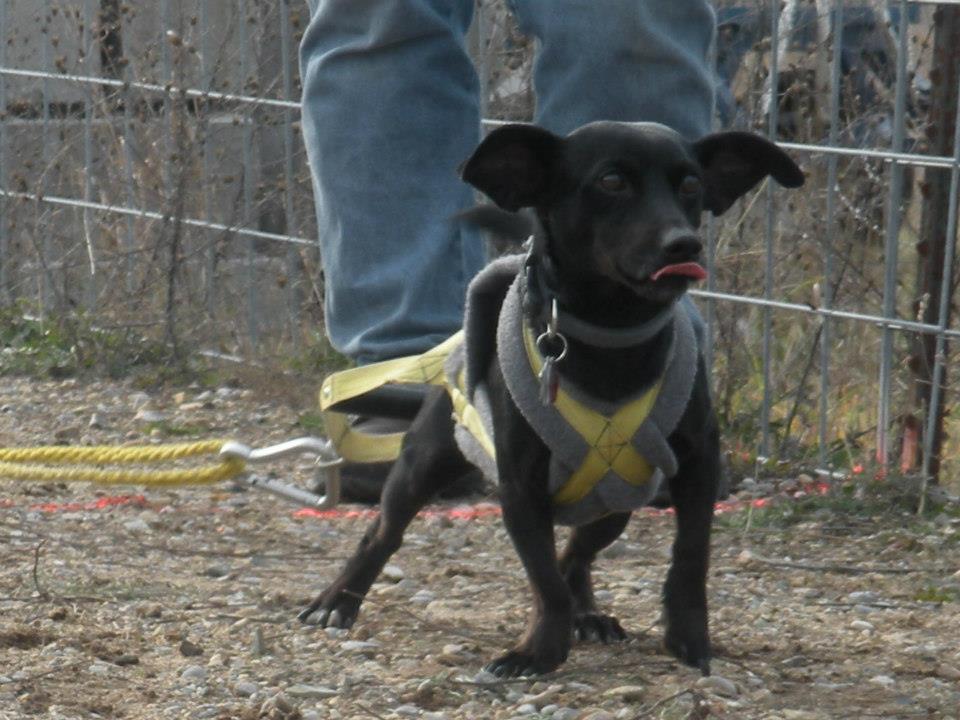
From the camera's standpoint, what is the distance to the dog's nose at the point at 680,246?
7.83 ft

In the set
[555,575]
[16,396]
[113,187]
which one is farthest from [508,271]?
[113,187]

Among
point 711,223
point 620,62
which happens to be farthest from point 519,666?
point 711,223

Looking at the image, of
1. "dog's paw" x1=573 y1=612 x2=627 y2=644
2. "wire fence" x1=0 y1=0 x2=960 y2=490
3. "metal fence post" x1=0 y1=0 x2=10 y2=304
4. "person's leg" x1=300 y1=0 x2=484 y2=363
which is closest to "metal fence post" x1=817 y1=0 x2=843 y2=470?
"wire fence" x1=0 y1=0 x2=960 y2=490

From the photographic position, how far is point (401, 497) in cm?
291

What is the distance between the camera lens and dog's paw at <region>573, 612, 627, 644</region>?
110 inches

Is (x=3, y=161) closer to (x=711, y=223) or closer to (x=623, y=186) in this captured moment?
(x=711, y=223)

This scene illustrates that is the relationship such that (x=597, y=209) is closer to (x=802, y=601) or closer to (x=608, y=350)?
(x=608, y=350)

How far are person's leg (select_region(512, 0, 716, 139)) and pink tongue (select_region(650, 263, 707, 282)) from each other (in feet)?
3.27

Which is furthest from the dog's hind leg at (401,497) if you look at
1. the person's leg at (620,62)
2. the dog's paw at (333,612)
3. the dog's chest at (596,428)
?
the person's leg at (620,62)

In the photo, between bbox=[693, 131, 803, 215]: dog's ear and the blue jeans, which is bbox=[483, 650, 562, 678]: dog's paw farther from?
the blue jeans

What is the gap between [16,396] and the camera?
5125 mm

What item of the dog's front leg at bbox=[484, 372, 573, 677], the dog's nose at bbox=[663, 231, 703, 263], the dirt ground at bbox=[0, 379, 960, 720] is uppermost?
the dog's nose at bbox=[663, 231, 703, 263]

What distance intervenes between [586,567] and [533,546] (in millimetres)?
329

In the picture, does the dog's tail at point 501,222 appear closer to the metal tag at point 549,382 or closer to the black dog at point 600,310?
the black dog at point 600,310
